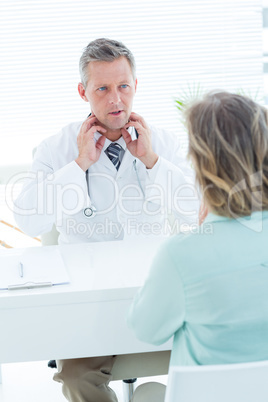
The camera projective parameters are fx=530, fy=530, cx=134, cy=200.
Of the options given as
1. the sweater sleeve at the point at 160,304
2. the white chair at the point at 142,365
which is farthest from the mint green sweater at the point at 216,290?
the white chair at the point at 142,365

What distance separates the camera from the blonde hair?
3.09 feet

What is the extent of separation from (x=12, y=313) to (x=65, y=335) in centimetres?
14

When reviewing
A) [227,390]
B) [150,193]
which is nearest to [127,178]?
[150,193]

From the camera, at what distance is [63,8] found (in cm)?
345

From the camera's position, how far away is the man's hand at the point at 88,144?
1861 millimetres

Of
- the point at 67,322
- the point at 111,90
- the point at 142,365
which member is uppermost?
the point at 111,90

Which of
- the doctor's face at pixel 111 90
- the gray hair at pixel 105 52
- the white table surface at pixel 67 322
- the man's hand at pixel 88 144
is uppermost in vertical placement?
the gray hair at pixel 105 52

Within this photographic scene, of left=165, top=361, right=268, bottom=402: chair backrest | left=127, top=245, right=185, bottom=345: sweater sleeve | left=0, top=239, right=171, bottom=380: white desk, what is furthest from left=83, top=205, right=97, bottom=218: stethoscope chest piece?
left=165, top=361, right=268, bottom=402: chair backrest

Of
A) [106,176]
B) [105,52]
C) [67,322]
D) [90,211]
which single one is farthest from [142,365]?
[105,52]

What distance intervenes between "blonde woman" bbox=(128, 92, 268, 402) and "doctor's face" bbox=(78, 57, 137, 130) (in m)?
0.95

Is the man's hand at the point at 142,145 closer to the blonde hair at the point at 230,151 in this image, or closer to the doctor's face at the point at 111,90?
the doctor's face at the point at 111,90

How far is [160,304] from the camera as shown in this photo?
0.96 metres

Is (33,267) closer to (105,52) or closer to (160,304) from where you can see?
(160,304)

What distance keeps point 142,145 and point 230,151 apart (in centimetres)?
99
